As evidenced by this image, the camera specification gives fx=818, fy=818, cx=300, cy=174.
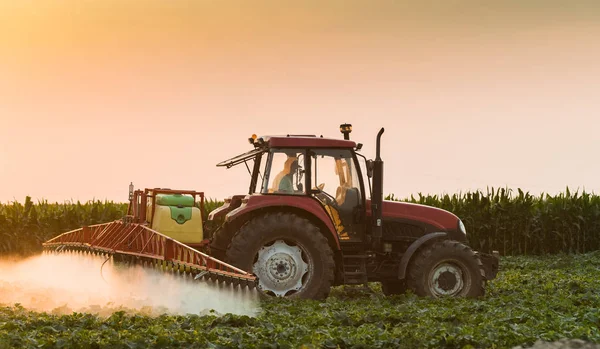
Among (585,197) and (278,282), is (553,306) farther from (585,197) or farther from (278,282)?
(585,197)

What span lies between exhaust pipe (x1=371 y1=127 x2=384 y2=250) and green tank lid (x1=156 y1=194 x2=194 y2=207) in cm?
290

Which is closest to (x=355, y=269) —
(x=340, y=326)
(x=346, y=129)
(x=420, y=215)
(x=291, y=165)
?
(x=420, y=215)

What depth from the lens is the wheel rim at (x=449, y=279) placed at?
12.6 meters

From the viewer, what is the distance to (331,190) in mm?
12266

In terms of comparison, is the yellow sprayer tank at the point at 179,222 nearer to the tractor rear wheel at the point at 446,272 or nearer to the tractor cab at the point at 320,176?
the tractor cab at the point at 320,176

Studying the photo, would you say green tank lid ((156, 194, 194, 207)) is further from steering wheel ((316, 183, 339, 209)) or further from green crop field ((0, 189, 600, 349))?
green crop field ((0, 189, 600, 349))

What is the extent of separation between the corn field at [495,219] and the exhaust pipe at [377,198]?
1202 cm

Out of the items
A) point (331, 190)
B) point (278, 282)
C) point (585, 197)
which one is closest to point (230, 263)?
point (278, 282)

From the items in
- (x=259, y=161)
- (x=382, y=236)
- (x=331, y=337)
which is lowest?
(x=331, y=337)

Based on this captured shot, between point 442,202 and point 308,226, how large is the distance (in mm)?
14085

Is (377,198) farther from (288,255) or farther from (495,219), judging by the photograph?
(495,219)

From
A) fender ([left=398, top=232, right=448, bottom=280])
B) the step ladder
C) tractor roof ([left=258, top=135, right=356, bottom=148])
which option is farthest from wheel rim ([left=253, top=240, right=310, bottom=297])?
fender ([left=398, top=232, right=448, bottom=280])

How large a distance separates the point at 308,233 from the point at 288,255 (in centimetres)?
45

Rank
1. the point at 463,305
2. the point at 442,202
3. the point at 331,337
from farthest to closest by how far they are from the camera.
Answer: the point at 442,202 → the point at 463,305 → the point at 331,337
